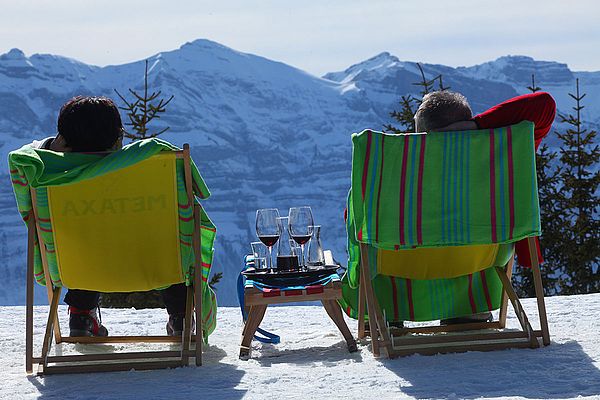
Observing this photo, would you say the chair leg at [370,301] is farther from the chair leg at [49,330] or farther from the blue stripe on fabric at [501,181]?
the chair leg at [49,330]

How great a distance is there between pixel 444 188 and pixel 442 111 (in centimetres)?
31

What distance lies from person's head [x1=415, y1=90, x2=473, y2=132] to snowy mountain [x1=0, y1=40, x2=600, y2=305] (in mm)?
94817

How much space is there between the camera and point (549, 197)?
13.4 meters

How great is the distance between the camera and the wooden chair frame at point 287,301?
12.0 feet

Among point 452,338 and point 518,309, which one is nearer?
point 452,338

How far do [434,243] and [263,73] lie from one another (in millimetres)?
154057

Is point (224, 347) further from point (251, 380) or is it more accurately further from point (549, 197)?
point (549, 197)

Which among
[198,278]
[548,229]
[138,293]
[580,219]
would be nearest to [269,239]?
[198,278]

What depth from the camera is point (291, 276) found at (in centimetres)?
375

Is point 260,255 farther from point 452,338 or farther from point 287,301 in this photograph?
point 452,338

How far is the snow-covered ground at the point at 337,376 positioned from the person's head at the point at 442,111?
90 centimetres

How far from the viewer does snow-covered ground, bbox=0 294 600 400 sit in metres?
2.95

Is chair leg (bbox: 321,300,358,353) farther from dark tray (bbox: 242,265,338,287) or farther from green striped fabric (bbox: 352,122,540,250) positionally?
green striped fabric (bbox: 352,122,540,250)

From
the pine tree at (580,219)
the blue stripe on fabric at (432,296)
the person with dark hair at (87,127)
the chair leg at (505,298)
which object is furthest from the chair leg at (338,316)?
the pine tree at (580,219)
